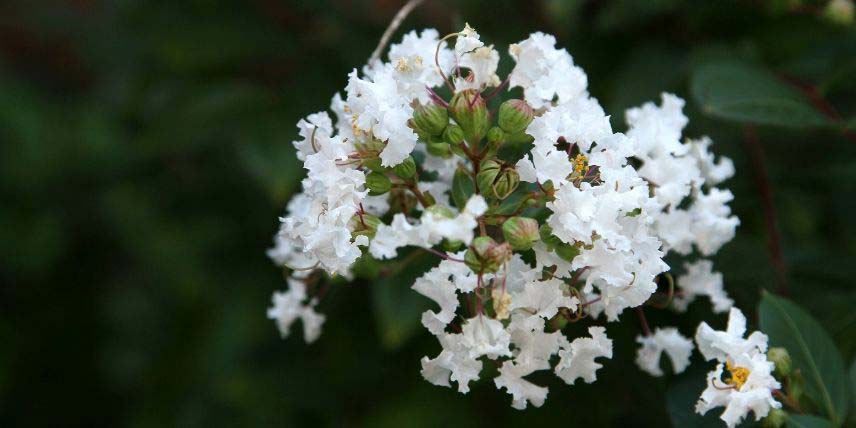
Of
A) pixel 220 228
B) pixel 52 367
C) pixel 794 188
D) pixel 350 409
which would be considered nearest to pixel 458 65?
pixel 794 188

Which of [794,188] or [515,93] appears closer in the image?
[515,93]

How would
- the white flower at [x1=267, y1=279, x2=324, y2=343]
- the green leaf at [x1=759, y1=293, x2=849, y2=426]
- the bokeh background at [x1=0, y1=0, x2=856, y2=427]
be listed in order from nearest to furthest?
the green leaf at [x1=759, y1=293, x2=849, y2=426], the white flower at [x1=267, y1=279, x2=324, y2=343], the bokeh background at [x1=0, y1=0, x2=856, y2=427]

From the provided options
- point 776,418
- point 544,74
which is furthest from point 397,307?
point 776,418

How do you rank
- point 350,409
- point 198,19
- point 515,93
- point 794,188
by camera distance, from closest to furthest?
1. point 515,93
2. point 794,188
3. point 350,409
4. point 198,19

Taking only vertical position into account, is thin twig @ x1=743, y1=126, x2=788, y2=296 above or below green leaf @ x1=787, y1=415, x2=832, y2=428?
above

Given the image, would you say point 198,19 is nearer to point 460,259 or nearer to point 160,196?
point 160,196

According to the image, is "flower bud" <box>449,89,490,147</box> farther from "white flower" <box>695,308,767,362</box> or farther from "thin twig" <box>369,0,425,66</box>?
"white flower" <box>695,308,767,362</box>

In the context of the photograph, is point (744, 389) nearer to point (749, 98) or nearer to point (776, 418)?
point (776, 418)

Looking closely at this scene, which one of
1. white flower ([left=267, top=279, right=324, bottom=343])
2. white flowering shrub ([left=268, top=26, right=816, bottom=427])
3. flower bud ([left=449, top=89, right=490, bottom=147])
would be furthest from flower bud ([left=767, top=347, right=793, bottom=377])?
white flower ([left=267, top=279, right=324, bottom=343])
